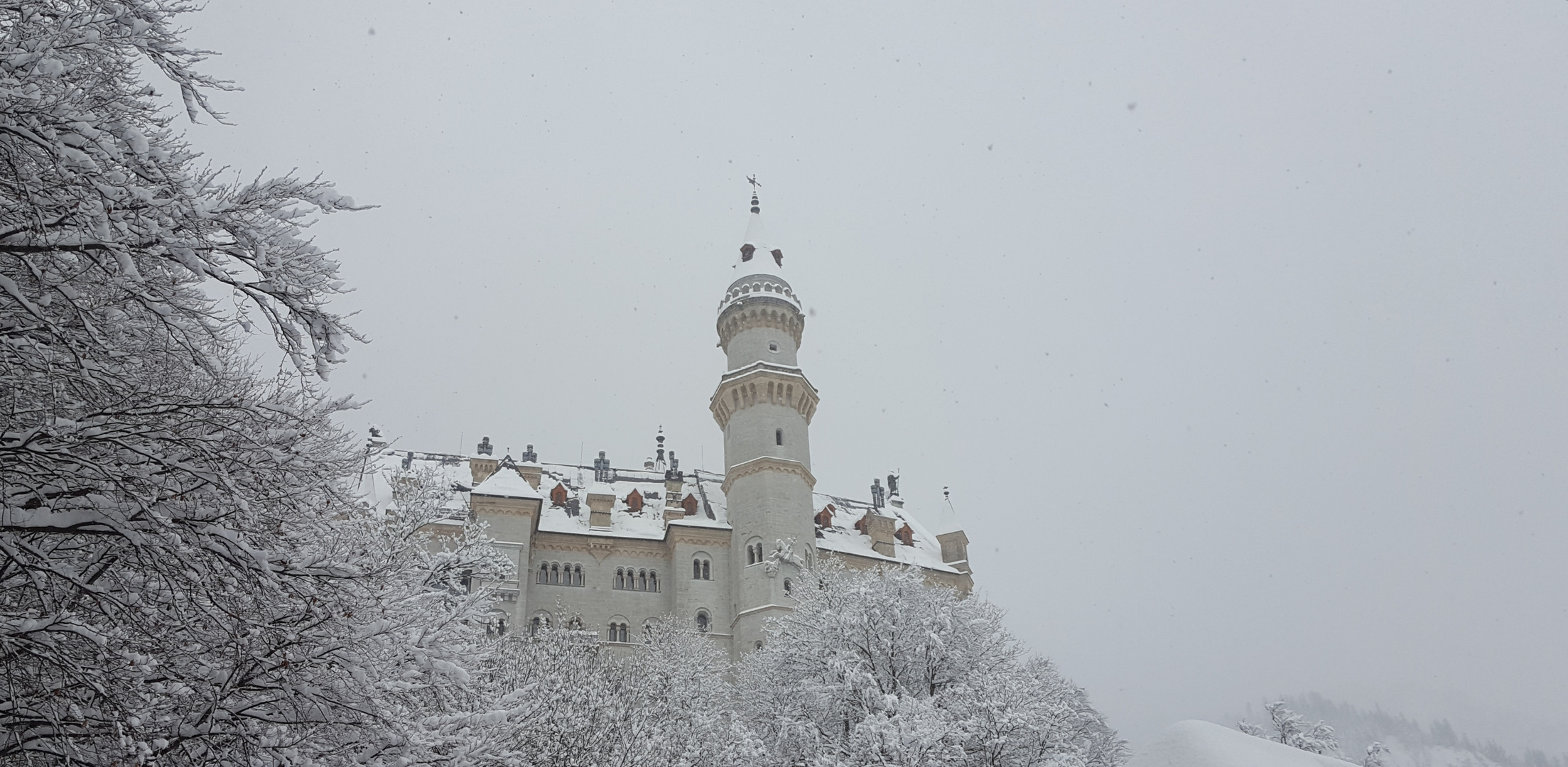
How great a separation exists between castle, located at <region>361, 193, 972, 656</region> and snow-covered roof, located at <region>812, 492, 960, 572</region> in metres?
0.17

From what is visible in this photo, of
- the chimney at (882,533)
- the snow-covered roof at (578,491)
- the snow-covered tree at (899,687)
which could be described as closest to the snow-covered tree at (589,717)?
the snow-covered tree at (899,687)

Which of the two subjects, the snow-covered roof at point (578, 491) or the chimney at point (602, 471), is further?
the chimney at point (602, 471)

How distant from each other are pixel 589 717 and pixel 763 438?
32.8 m

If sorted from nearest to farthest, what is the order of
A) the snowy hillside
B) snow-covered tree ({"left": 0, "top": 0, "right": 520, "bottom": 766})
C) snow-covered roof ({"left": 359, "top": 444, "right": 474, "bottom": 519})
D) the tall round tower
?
snow-covered tree ({"left": 0, "top": 0, "right": 520, "bottom": 766}) → the snowy hillside → snow-covered roof ({"left": 359, "top": 444, "right": 474, "bottom": 519}) → the tall round tower

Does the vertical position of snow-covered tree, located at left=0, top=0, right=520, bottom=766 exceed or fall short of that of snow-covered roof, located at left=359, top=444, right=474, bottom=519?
it falls short

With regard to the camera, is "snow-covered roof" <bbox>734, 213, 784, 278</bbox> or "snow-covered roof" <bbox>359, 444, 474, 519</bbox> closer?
"snow-covered roof" <bbox>359, 444, 474, 519</bbox>

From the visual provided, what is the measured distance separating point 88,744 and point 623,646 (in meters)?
43.3

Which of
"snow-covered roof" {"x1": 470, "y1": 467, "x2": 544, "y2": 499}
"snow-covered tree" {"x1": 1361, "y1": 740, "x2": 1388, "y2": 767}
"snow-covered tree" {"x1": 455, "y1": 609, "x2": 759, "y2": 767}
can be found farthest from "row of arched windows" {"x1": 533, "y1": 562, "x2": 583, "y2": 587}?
"snow-covered tree" {"x1": 1361, "y1": 740, "x2": 1388, "y2": 767}

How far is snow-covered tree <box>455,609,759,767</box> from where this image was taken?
17828 mm

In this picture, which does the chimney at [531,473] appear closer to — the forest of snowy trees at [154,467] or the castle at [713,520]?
the castle at [713,520]

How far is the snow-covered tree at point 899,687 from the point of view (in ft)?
78.3

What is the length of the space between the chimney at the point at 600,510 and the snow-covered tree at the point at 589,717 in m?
19.4

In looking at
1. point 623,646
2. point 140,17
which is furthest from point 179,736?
point 623,646

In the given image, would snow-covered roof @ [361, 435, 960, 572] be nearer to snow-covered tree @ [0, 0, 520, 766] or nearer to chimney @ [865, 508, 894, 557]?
chimney @ [865, 508, 894, 557]
